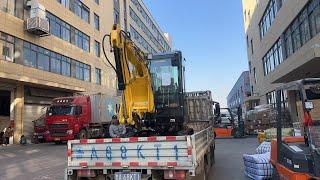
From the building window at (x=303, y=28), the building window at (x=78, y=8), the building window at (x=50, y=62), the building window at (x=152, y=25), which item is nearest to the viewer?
the building window at (x=303, y=28)

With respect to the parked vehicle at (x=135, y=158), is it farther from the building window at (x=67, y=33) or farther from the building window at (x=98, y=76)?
the building window at (x=98, y=76)

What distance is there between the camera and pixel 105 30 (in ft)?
162

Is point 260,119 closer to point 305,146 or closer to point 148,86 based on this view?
point 148,86

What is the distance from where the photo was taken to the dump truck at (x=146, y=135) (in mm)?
6770

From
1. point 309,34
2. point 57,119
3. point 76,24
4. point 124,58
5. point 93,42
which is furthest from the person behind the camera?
point 93,42

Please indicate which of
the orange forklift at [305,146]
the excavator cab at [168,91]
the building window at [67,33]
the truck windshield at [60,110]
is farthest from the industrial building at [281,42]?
the building window at [67,33]

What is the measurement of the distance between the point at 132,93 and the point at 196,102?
610 centimetres

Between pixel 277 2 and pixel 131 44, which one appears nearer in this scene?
pixel 131 44

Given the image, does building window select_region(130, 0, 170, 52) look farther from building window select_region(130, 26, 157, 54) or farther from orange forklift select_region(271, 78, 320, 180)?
orange forklift select_region(271, 78, 320, 180)

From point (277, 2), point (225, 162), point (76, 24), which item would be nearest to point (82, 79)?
point (76, 24)

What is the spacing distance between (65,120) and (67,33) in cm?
1319

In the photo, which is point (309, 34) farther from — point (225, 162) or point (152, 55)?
point (152, 55)

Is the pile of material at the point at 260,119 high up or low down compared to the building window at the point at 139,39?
down

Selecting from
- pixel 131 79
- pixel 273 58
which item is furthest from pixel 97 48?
pixel 131 79
